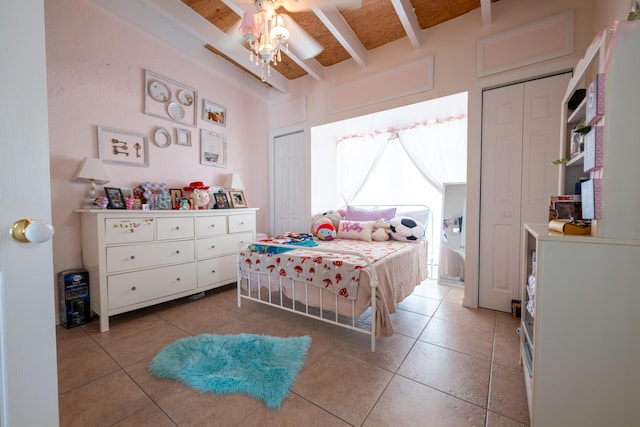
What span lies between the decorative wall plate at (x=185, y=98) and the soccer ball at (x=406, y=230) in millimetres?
2823

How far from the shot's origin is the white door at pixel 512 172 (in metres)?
2.21

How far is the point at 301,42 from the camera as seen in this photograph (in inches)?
112

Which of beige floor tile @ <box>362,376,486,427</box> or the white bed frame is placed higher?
the white bed frame

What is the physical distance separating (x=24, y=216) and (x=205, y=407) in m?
1.31

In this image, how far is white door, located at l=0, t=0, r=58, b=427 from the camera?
18.3 inches

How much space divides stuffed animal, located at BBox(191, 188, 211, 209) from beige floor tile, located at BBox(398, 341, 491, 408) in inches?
101

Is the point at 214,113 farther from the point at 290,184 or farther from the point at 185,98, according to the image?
the point at 290,184

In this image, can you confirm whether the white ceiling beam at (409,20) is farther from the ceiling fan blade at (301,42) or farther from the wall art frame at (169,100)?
the wall art frame at (169,100)

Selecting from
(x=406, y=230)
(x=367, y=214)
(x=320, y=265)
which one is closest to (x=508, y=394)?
(x=320, y=265)

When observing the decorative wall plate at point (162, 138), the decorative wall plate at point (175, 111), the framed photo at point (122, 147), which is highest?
the decorative wall plate at point (175, 111)

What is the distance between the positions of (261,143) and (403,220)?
244cm

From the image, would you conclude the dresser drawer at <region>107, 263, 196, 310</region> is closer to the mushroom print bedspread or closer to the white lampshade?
the mushroom print bedspread

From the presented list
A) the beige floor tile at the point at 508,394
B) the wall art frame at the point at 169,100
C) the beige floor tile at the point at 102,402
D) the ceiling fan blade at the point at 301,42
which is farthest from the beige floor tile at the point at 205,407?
the ceiling fan blade at the point at 301,42

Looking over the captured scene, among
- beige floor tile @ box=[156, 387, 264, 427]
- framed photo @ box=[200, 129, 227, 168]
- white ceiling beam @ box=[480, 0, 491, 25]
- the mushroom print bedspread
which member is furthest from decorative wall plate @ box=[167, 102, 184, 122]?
white ceiling beam @ box=[480, 0, 491, 25]
